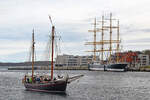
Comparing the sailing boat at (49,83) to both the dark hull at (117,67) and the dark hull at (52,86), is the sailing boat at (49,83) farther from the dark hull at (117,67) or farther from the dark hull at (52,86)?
the dark hull at (117,67)

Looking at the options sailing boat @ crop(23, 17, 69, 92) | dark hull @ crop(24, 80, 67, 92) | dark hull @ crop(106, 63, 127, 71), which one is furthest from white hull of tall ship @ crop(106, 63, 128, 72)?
dark hull @ crop(24, 80, 67, 92)

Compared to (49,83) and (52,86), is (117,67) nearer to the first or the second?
(52,86)

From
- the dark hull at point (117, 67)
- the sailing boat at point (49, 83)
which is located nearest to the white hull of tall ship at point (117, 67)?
the dark hull at point (117, 67)

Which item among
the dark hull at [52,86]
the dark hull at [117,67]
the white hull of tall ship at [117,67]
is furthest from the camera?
the dark hull at [117,67]

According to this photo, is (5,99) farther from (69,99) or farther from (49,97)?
(69,99)

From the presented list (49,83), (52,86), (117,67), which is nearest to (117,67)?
(117,67)

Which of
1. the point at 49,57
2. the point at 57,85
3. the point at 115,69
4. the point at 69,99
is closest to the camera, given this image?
the point at 69,99

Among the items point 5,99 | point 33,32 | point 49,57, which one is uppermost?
point 33,32

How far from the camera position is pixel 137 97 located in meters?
55.2

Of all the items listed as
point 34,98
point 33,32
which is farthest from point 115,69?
point 34,98

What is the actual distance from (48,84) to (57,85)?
1.87m

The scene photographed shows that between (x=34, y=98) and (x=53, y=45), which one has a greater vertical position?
(x=53, y=45)

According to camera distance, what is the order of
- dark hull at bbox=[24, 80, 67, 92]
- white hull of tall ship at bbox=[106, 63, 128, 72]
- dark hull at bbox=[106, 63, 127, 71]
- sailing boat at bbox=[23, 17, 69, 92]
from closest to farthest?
1. sailing boat at bbox=[23, 17, 69, 92]
2. dark hull at bbox=[24, 80, 67, 92]
3. white hull of tall ship at bbox=[106, 63, 128, 72]
4. dark hull at bbox=[106, 63, 127, 71]

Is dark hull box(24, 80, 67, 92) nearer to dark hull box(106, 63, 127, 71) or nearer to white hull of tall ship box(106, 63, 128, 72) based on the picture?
dark hull box(106, 63, 127, 71)
